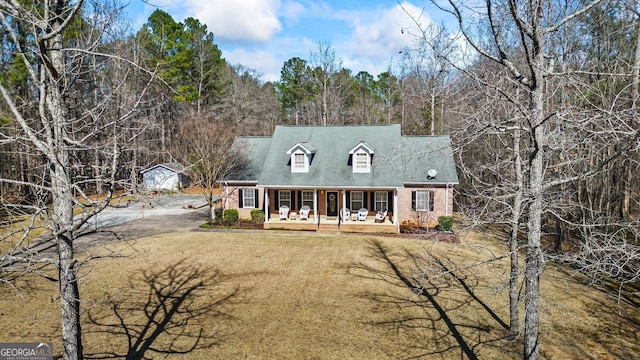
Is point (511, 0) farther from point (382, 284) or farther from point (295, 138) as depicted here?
point (295, 138)

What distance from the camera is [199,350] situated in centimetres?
868

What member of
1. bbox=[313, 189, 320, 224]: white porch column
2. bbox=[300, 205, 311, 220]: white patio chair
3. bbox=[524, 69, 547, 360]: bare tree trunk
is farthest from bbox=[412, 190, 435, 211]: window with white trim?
bbox=[524, 69, 547, 360]: bare tree trunk

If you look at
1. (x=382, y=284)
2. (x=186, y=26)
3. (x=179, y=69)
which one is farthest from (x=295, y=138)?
(x=186, y=26)

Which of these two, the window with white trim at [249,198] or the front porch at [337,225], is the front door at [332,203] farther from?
the window with white trim at [249,198]

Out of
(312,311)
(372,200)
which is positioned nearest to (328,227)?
(372,200)

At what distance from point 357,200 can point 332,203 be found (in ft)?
5.21

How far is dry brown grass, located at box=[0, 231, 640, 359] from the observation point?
29.0ft

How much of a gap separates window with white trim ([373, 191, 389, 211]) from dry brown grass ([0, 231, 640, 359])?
21.8 feet

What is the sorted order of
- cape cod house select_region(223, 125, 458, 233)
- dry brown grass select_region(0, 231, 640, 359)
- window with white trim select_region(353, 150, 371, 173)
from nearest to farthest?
dry brown grass select_region(0, 231, 640, 359) → cape cod house select_region(223, 125, 458, 233) → window with white trim select_region(353, 150, 371, 173)

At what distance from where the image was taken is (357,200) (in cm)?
2247

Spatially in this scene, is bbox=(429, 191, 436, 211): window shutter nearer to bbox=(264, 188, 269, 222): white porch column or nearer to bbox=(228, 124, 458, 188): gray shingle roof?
bbox=(228, 124, 458, 188): gray shingle roof

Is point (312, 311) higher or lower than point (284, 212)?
lower

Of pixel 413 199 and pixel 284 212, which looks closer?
pixel 413 199

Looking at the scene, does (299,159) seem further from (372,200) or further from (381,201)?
(381,201)
